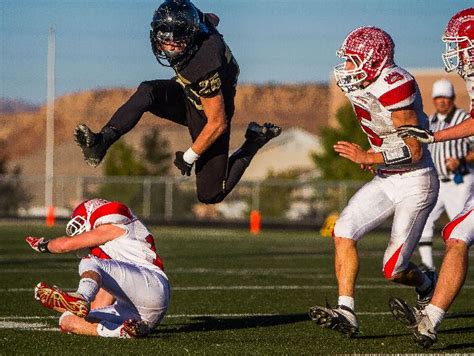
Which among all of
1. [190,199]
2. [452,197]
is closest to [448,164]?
[452,197]

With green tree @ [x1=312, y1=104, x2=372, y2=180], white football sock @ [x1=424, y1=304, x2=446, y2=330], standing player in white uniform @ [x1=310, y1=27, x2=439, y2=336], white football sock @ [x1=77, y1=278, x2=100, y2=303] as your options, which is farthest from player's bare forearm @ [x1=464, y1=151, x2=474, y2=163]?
green tree @ [x1=312, y1=104, x2=372, y2=180]

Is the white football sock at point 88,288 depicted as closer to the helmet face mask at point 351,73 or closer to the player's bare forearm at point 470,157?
the helmet face mask at point 351,73

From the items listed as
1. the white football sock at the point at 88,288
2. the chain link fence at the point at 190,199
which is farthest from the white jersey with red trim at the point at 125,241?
the chain link fence at the point at 190,199

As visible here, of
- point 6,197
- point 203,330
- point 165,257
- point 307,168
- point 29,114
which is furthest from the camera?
point 29,114

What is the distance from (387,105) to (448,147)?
484cm

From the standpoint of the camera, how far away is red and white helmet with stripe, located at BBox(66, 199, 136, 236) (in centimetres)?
732

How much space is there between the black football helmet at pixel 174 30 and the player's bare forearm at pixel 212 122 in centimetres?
34

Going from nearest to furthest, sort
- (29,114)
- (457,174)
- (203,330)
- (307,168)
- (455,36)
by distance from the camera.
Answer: (455,36), (203,330), (457,174), (307,168), (29,114)

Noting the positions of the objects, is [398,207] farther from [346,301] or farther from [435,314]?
[435,314]

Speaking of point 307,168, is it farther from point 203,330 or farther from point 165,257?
point 203,330

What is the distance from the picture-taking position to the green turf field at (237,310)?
694 cm

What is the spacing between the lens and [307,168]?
5769 cm

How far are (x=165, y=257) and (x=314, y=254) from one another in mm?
2277

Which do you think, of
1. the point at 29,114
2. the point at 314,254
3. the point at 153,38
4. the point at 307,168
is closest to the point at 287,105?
the point at 29,114
